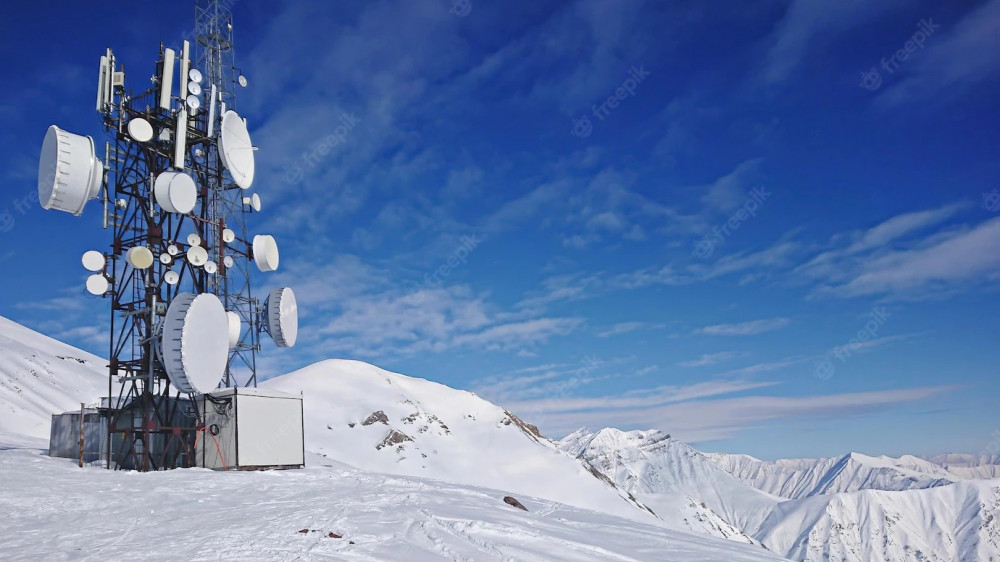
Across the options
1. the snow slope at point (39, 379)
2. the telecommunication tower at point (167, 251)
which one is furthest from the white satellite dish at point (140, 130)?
the snow slope at point (39, 379)

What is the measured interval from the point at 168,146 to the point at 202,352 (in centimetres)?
1178

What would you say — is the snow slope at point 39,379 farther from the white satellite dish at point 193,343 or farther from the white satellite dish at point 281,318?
the white satellite dish at point 193,343

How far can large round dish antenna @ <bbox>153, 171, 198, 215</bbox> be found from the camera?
32719 millimetres

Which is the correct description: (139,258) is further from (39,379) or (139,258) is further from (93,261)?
(39,379)

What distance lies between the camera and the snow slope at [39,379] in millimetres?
53844

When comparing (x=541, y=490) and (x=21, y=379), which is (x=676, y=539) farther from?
(x=541, y=490)

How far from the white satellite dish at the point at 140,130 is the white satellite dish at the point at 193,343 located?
8460 mm

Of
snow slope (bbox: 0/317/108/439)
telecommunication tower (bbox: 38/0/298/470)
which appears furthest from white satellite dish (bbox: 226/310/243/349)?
snow slope (bbox: 0/317/108/439)

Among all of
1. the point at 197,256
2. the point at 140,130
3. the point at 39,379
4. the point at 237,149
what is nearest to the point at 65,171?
the point at 140,130

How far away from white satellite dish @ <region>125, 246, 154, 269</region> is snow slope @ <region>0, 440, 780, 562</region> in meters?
10.3

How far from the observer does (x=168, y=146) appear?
35.0 metres

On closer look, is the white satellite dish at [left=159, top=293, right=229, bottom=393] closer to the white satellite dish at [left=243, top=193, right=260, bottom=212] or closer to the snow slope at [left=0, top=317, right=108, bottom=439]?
the white satellite dish at [left=243, top=193, right=260, bottom=212]

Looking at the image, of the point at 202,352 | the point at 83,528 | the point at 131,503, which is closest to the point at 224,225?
the point at 202,352

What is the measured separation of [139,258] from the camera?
3178 centimetres
